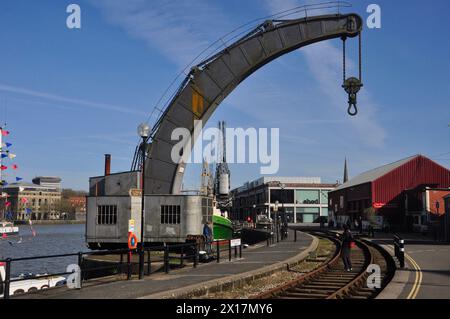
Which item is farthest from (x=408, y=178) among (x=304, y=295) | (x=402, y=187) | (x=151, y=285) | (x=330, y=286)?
(x=151, y=285)

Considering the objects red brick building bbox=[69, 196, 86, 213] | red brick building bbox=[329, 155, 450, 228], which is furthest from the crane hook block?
red brick building bbox=[69, 196, 86, 213]

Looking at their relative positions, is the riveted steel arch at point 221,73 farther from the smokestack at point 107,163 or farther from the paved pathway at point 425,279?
the paved pathway at point 425,279

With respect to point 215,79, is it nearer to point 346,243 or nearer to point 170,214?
point 170,214

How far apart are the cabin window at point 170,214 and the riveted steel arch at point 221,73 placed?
5.16 feet

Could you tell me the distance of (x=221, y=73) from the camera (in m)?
27.8

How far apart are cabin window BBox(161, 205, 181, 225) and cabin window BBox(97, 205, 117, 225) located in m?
2.66

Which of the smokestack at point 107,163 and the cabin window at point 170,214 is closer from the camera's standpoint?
the cabin window at point 170,214

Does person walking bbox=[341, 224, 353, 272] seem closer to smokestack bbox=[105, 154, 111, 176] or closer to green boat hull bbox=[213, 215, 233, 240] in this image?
green boat hull bbox=[213, 215, 233, 240]

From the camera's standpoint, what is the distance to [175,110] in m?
27.6

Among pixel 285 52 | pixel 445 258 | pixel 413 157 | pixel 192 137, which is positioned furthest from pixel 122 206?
pixel 413 157

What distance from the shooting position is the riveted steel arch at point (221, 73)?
27.4 metres

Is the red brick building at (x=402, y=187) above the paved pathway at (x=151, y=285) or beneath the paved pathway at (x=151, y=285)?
above

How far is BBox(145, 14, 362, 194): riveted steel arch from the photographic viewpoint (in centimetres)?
2741

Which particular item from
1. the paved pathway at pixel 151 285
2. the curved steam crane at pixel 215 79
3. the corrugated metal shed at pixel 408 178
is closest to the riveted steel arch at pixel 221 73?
the curved steam crane at pixel 215 79
